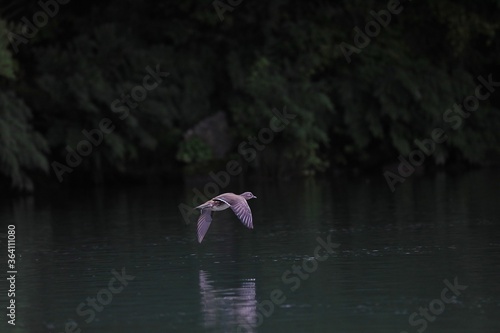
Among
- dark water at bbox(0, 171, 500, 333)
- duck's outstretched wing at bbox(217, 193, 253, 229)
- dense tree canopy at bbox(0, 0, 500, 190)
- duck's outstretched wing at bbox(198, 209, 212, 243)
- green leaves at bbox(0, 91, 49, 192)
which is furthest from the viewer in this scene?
dense tree canopy at bbox(0, 0, 500, 190)

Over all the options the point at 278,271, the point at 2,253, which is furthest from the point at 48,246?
the point at 278,271

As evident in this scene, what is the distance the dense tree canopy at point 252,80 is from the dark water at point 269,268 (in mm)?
6195

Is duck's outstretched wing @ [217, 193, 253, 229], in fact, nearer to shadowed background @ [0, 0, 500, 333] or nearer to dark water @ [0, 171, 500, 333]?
dark water @ [0, 171, 500, 333]

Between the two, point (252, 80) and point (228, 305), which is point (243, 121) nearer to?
point (252, 80)

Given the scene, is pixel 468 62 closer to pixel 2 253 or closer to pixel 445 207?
pixel 445 207

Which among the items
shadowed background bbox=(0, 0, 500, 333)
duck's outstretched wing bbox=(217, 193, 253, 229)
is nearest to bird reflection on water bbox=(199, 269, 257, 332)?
duck's outstretched wing bbox=(217, 193, 253, 229)

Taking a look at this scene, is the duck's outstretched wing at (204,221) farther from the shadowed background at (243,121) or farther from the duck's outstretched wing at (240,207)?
the shadowed background at (243,121)

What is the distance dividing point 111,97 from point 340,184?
5.92 meters

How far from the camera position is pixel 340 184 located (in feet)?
90.4

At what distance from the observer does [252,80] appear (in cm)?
3023

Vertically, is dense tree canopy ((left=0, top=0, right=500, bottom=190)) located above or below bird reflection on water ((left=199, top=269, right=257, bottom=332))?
above

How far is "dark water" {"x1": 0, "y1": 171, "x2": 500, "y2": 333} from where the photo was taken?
1031 centimetres

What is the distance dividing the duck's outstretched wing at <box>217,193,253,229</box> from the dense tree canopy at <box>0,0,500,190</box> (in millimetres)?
14658

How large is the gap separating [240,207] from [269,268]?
0.86m
